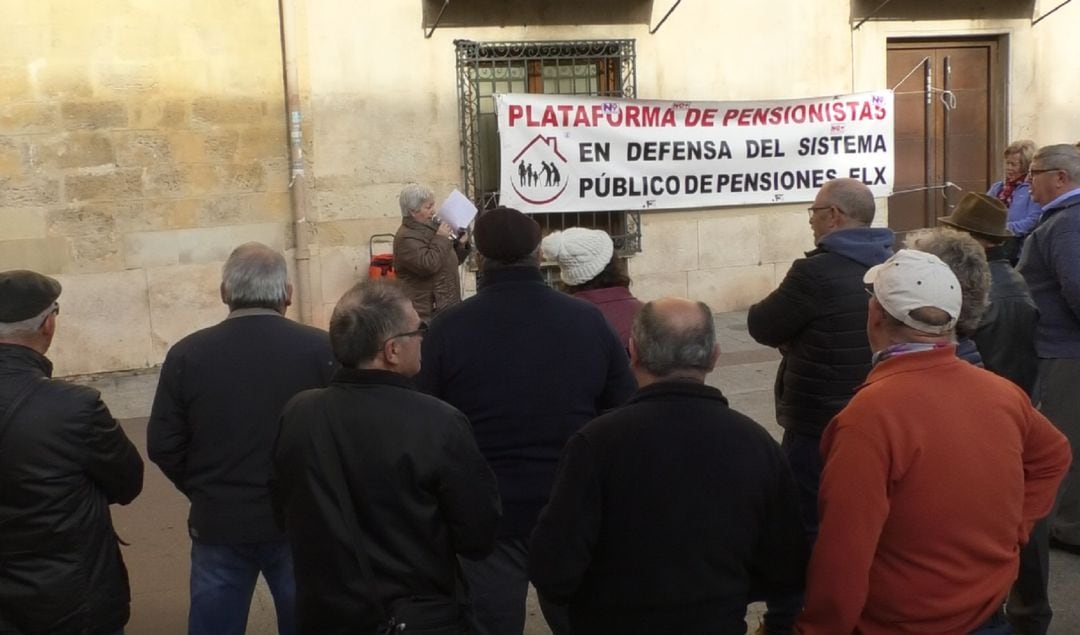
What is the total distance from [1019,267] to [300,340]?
11.0ft

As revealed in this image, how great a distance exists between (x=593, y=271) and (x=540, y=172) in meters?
6.25

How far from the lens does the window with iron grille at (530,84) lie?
10586 millimetres

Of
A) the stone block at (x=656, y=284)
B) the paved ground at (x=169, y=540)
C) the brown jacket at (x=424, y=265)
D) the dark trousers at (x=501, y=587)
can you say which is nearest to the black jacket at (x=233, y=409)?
the dark trousers at (x=501, y=587)

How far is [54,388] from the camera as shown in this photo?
137 inches

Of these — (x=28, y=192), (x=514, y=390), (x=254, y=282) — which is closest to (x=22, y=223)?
(x=28, y=192)

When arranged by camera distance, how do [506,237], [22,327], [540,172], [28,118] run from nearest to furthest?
[22,327] → [506,237] → [28,118] → [540,172]

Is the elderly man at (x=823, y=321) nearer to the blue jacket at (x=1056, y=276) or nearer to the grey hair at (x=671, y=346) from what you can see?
the blue jacket at (x=1056, y=276)

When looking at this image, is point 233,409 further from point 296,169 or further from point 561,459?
point 296,169

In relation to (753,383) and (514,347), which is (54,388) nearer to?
(514,347)

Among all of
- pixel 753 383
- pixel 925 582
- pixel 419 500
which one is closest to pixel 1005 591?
pixel 925 582

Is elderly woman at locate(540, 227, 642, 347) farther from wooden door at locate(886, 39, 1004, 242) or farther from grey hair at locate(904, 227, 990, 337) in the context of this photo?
wooden door at locate(886, 39, 1004, 242)

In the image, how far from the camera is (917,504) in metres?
2.77

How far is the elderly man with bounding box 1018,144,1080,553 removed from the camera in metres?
5.27

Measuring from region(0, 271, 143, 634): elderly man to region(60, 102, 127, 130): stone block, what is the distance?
6358mm
